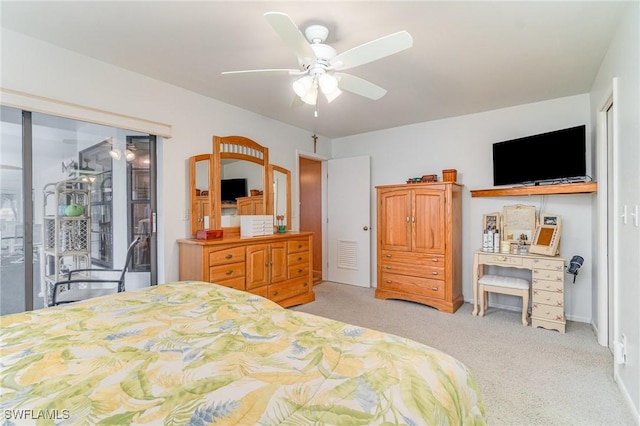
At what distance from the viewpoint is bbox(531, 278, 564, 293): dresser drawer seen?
305cm

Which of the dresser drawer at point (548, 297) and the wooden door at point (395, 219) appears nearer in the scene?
the dresser drawer at point (548, 297)

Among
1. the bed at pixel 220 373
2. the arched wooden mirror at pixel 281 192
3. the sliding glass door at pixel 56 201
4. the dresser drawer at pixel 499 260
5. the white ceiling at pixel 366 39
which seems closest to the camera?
the bed at pixel 220 373

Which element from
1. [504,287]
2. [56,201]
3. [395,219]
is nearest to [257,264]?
[56,201]

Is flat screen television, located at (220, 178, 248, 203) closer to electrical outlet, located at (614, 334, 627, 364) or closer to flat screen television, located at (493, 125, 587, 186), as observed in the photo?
flat screen television, located at (493, 125, 587, 186)

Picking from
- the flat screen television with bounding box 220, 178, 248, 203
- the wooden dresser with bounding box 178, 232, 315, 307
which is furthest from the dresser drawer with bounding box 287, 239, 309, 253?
the flat screen television with bounding box 220, 178, 248, 203

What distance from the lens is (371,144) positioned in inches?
193

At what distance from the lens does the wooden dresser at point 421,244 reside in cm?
370

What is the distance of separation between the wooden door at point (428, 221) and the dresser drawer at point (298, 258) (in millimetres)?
1402

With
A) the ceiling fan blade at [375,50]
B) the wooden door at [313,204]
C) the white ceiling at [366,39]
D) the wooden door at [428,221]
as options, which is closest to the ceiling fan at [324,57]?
the ceiling fan blade at [375,50]

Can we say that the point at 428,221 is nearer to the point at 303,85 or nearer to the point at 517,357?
the point at 517,357

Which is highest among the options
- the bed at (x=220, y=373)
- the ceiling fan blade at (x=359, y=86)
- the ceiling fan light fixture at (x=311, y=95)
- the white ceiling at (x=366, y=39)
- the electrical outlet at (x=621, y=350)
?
the white ceiling at (x=366, y=39)

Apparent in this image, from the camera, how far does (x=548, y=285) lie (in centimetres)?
310

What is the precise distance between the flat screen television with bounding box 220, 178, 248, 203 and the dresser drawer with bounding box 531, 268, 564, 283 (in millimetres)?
3362

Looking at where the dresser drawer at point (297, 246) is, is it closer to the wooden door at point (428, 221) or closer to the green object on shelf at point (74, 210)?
the wooden door at point (428, 221)
